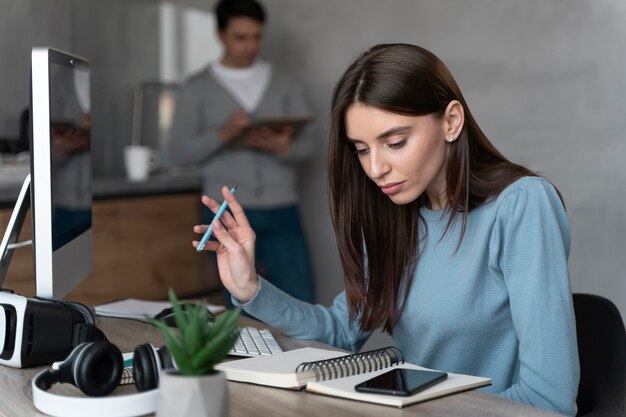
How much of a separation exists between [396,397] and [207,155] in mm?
2608

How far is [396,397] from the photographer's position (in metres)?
1.17

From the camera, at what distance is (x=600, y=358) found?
1.64m

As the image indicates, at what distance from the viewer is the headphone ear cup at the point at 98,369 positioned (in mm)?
1178

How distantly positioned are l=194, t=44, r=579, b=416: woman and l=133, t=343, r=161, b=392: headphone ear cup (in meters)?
0.35

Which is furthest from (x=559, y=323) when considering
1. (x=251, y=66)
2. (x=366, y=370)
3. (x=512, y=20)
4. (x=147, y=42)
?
(x=147, y=42)

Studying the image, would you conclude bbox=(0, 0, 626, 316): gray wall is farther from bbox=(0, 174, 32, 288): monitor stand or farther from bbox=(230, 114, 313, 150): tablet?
bbox=(0, 174, 32, 288): monitor stand

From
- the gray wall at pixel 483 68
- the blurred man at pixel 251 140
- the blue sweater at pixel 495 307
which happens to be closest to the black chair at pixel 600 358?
the blue sweater at pixel 495 307

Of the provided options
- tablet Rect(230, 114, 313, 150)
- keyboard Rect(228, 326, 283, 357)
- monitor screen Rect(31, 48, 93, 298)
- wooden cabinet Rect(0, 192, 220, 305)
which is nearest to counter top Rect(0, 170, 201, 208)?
wooden cabinet Rect(0, 192, 220, 305)

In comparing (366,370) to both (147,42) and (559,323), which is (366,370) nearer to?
(559,323)

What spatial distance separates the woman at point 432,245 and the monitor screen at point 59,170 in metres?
0.28

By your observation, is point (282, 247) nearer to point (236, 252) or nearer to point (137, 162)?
point (137, 162)

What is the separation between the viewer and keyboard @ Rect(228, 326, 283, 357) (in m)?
1.49

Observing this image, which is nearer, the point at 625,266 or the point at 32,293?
the point at 32,293

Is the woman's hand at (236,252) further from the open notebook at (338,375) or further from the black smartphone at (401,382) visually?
the black smartphone at (401,382)
